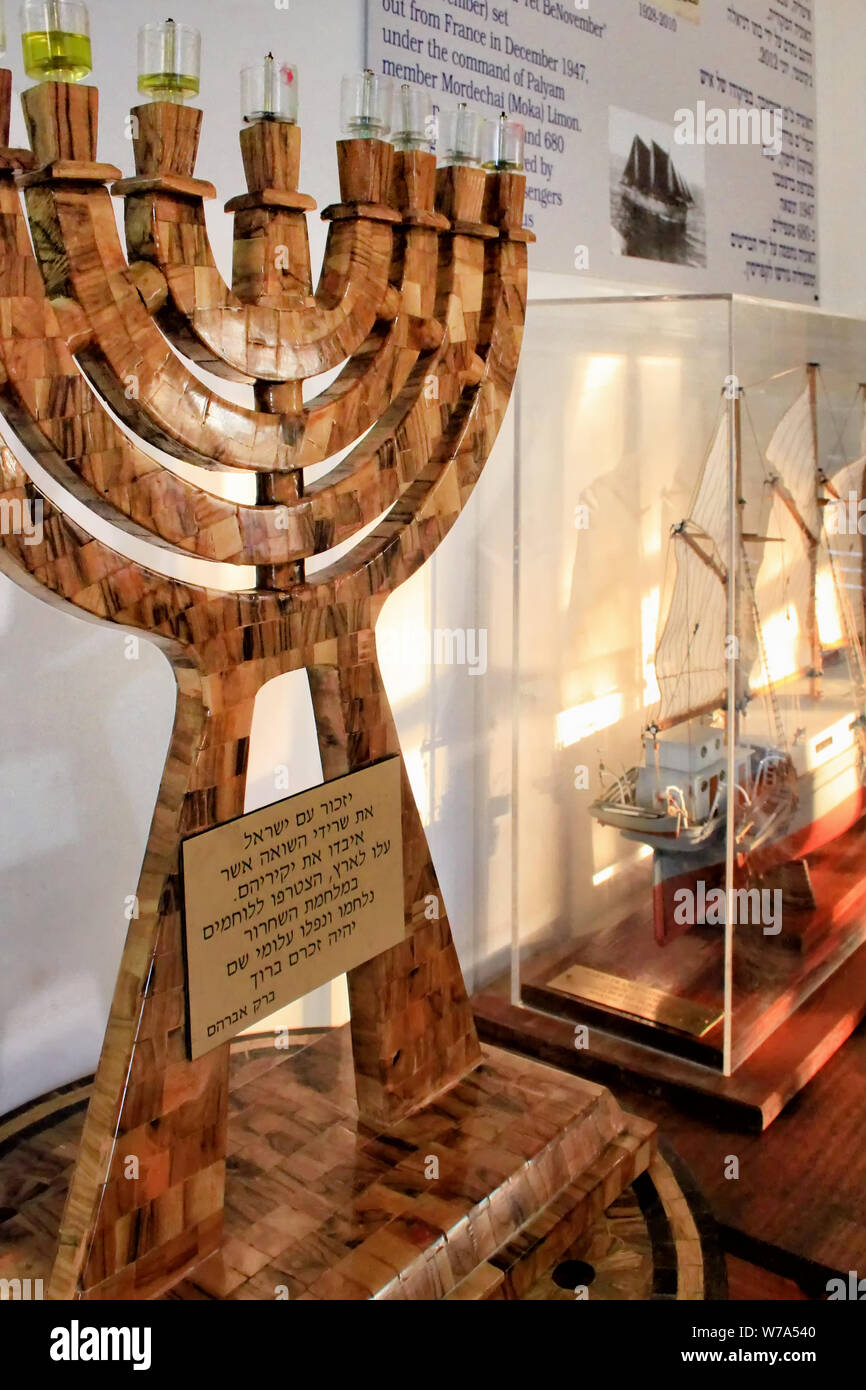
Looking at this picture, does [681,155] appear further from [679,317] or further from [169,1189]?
[169,1189]

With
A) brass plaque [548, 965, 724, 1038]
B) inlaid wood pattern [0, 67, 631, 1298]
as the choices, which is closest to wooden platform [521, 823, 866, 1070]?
brass plaque [548, 965, 724, 1038]

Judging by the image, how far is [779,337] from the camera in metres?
1.27

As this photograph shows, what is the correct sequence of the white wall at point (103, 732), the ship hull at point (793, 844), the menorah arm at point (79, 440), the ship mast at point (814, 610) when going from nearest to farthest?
the menorah arm at point (79, 440)
the white wall at point (103, 732)
the ship hull at point (793, 844)
the ship mast at point (814, 610)

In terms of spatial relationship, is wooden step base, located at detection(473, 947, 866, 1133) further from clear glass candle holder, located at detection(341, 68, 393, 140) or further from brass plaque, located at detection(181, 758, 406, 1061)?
clear glass candle holder, located at detection(341, 68, 393, 140)

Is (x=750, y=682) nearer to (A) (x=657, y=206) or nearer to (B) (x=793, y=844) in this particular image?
A: (B) (x=793, y=844)

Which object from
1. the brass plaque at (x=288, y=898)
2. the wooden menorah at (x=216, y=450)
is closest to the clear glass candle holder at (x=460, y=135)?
the wooden menorah at (x=216, y=450)

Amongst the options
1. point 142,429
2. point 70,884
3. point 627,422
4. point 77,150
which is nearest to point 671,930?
point 627,422

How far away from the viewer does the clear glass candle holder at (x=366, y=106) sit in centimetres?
73

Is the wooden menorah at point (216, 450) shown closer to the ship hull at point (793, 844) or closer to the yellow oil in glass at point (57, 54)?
the yellow oil in glass at point (57, 54)

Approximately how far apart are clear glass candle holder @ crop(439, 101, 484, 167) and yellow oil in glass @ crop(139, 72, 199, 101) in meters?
0.23

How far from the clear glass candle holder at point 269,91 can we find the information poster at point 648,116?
503 millimetres

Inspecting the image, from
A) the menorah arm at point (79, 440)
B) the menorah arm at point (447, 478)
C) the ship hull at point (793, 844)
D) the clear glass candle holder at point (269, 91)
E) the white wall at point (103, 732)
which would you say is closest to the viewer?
the menorah arm at point (79, 440)

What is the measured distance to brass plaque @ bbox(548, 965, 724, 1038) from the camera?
1.26 meters

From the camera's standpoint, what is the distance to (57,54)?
58 centimetres
